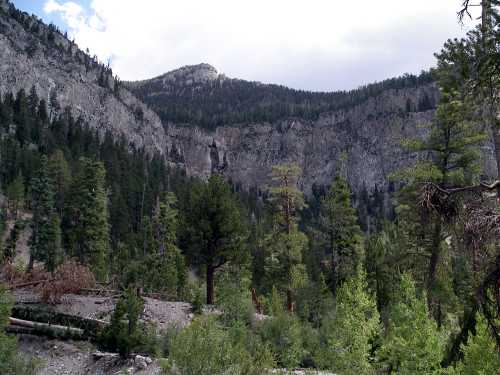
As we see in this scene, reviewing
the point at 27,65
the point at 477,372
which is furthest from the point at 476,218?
the point at 27,65

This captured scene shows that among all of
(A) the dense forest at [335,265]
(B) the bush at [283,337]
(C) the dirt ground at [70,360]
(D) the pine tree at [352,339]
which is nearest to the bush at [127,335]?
(A) the dense forest at [335,265]

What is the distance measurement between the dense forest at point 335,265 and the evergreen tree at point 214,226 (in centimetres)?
8

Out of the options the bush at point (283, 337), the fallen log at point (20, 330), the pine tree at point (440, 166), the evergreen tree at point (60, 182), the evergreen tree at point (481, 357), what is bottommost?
the bush at point (283, 337)

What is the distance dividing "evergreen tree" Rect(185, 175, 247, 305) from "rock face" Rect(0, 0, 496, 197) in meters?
109

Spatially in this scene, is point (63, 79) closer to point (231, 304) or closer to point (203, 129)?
point (203, 129)

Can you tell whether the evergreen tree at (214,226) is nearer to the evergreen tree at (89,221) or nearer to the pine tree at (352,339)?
the pine tree at (352,339)

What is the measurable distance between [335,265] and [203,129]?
576ft

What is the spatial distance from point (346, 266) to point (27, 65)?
124 metres

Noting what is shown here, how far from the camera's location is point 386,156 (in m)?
174

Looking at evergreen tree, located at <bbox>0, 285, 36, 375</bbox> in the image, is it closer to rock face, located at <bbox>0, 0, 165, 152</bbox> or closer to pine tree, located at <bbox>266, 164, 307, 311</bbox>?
pine tree, located at <bbox>266, 164, 307, 311</bbox>

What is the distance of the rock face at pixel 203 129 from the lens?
12850 cm

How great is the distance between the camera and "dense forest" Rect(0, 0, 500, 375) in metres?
6.53

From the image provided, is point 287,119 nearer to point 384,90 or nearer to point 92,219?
point 384,90

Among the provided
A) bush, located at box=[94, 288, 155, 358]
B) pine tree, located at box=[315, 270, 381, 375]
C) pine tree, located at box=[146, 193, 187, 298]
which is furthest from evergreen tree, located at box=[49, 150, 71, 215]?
pine tree, located at box=[315, 270, 381, 375]
